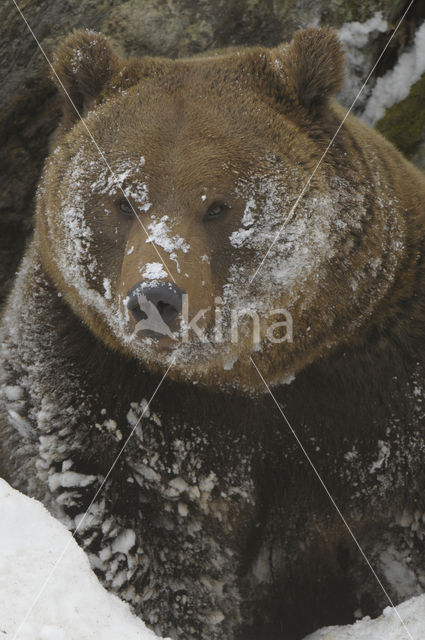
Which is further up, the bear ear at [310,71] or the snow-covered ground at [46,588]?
the bear ear at [310,71]

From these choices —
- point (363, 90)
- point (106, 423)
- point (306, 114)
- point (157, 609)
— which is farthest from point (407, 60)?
point (157, 609)

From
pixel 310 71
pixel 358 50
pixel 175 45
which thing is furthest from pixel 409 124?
pixel 310 71

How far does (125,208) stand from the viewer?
3225 millimetres

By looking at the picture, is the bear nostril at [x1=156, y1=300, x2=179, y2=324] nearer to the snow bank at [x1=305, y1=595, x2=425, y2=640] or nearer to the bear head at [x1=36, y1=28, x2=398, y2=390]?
the bear head at [x1=36, y1=28, x2=398, y2=390]

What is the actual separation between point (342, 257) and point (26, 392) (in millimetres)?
1680

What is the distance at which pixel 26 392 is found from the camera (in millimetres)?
3902

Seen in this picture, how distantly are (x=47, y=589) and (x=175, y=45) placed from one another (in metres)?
3.84

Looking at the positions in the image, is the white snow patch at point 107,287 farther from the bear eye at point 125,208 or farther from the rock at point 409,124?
the rock at point 409,124

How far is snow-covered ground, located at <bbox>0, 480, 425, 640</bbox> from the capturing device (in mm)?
2533

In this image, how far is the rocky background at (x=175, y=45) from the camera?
17.1ft

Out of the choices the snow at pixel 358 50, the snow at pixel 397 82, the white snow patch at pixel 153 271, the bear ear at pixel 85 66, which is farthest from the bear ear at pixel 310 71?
the snow at pixel 397 82

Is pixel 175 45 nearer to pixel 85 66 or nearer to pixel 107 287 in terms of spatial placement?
pixel 85 66

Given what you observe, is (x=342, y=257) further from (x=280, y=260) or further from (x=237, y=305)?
(x=237, y=305)

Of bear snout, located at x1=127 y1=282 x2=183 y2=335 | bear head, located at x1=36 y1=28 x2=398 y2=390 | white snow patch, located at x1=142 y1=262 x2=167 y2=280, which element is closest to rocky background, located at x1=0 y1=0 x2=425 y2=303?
bear head, located at x1=36 y1=28 x2=398 y2=390
